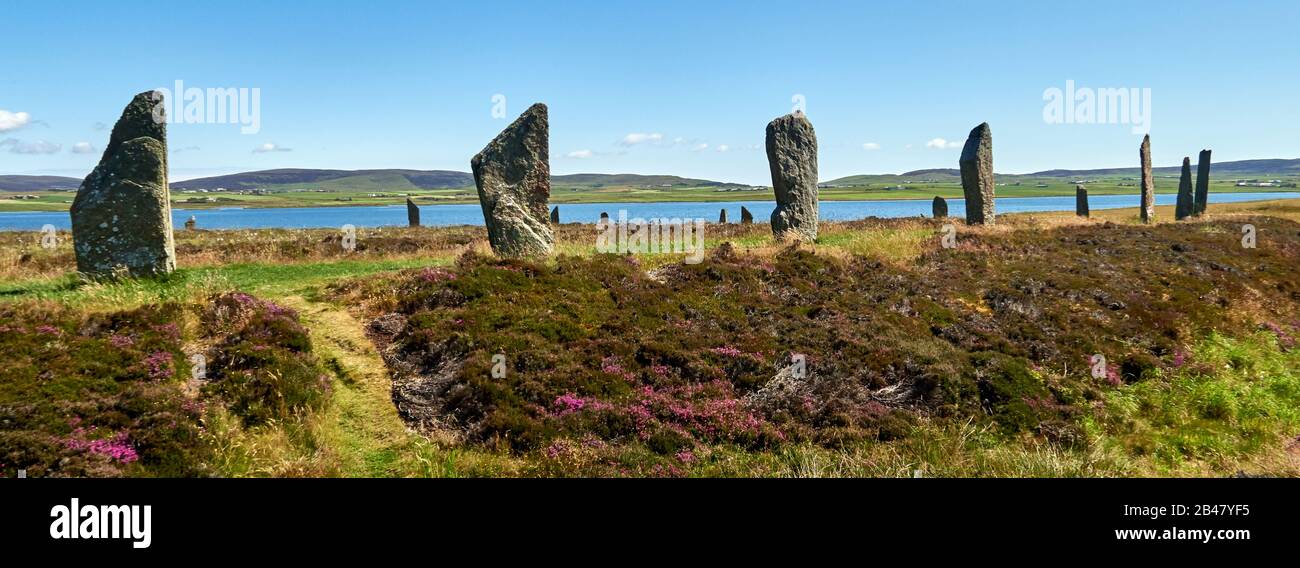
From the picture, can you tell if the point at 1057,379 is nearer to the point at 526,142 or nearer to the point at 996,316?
the point at 996,316

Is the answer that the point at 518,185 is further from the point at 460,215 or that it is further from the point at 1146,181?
the point at 460,215

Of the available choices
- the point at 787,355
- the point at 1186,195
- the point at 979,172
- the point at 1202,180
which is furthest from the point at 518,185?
the point at 1202,180

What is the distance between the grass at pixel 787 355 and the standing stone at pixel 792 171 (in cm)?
439

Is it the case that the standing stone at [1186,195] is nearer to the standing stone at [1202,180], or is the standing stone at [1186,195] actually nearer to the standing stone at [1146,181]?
the standing stone at [1202,180]

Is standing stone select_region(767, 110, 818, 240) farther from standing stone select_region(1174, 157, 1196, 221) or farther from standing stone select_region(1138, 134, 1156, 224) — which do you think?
standing stone select_region(1174, 157, 1196, 221)

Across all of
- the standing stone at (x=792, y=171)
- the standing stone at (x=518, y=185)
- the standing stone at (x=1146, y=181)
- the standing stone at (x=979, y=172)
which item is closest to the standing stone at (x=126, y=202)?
the standing stone at (x=518, y=185)

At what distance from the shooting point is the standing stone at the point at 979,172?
106 feet

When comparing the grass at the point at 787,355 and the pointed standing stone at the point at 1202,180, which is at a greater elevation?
the pointed standing stone at the point at 1202,180

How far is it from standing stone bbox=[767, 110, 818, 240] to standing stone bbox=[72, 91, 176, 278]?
19.2 m

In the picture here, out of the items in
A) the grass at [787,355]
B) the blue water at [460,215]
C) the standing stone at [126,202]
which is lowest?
the grass at [787,355]

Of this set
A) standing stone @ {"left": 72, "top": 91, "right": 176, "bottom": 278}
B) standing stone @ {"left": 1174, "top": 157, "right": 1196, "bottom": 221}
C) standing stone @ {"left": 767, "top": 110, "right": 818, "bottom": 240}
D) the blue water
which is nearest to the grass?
standing stone @ {"left": 72, "top": 91, "right": 176, "bottom": 278}

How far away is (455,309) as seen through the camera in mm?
14656
